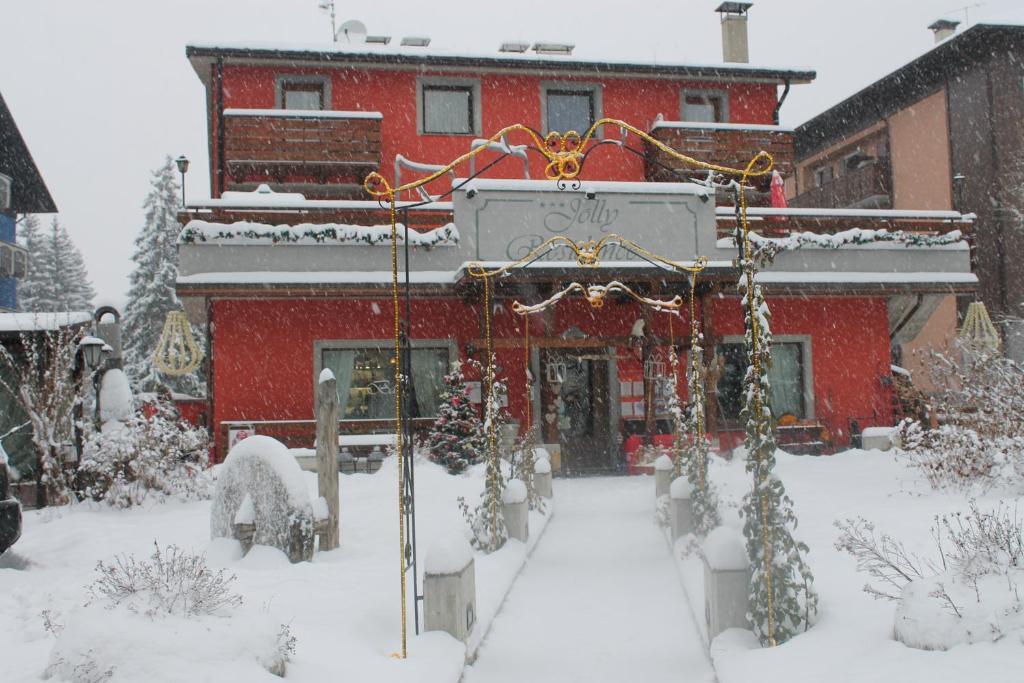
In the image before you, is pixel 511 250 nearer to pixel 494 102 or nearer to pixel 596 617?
pixel 494 102

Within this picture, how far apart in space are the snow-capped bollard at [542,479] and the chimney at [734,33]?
1501cm

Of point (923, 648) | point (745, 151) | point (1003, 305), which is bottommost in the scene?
point (923, 648)

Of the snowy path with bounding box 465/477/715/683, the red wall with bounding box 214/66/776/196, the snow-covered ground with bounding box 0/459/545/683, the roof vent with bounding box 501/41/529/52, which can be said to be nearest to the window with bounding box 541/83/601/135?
the red wall with bounding box 214/66/776/196

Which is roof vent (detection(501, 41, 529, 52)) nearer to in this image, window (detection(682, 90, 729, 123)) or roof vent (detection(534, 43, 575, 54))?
roof vent (detection(534, 43, 575, 54))

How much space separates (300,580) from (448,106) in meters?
16.1

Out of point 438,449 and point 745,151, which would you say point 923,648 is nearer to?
point 438,449

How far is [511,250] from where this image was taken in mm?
16453

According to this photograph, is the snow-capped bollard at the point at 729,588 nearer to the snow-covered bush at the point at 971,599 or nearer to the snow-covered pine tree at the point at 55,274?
the snow-covered bush at the point at 971,599

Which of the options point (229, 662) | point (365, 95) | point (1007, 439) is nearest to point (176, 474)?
point (229, 662)

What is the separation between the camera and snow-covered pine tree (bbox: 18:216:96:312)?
159 ft

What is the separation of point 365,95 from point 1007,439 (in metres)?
16.0

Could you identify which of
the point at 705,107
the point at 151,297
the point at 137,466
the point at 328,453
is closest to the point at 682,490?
the point at 328,453

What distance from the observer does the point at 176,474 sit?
12.3m

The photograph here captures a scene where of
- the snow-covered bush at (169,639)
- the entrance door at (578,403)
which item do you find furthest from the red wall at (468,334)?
the snow-covered bush at (169,639)
